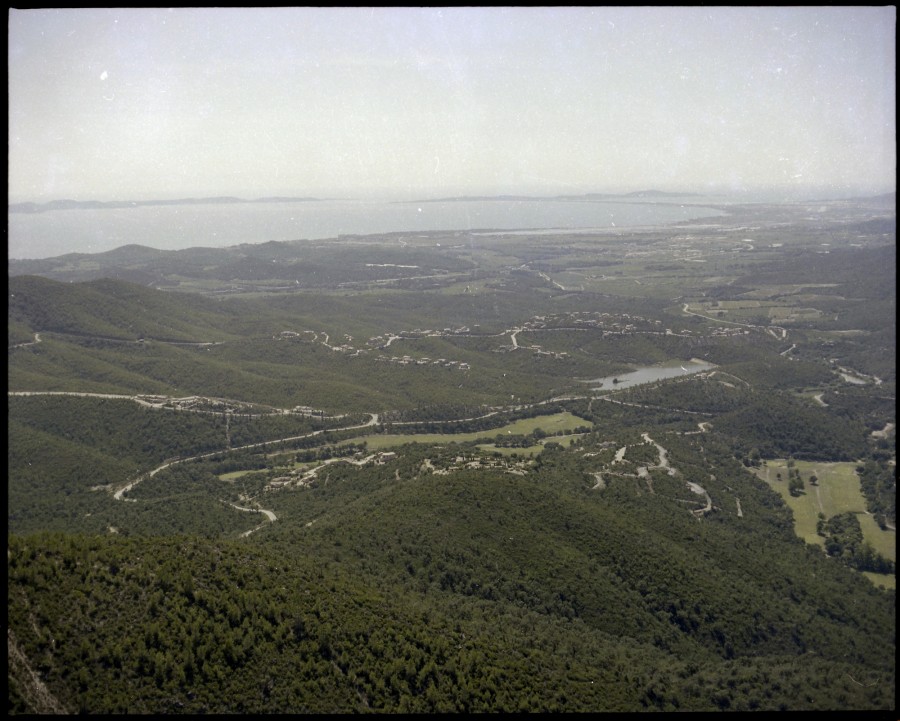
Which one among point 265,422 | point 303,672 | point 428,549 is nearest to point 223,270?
point 265,422

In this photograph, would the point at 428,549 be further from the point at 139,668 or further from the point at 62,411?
the point at 62,411

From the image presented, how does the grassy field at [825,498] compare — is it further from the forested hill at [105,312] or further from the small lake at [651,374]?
the forested hill at [105,312]

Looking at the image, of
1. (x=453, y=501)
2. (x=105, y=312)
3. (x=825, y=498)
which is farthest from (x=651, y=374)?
(x=105, y=312)

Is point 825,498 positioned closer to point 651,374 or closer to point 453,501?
point 453,501

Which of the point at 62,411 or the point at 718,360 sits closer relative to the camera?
the point at 62,411

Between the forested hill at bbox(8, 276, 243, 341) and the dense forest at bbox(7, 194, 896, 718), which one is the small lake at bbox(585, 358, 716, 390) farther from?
the forested hill at bbox(8, 276, 243, 341)
